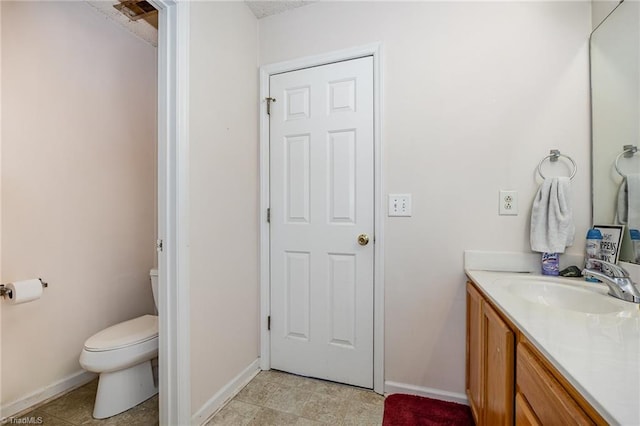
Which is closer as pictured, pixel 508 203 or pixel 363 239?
pixel 508 203

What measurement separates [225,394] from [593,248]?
2035 mm

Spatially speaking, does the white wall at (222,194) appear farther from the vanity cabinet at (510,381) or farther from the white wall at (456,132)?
the vanity cabinet at (510,381)

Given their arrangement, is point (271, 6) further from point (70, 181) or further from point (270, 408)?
point (270, 408)

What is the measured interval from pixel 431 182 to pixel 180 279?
1.43 m

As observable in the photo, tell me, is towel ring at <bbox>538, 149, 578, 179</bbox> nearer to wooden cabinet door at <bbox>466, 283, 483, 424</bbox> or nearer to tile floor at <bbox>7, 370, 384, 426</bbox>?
wooden cabinet door at <bbox>466, 283, 483, 424</bbox>

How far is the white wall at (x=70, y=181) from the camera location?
1.58 m

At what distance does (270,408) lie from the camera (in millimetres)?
1537

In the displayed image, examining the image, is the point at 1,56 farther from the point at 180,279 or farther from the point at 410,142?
the point at 410,142

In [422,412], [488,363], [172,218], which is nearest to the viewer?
[488,363]

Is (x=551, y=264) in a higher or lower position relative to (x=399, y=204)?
lower

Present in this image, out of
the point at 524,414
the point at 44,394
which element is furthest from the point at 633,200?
the point at 44,394

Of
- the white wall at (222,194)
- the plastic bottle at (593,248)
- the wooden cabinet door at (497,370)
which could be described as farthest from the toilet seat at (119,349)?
the plastic bottle at (593,248)

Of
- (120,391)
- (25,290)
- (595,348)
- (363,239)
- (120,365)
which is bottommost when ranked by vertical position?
(120,391)

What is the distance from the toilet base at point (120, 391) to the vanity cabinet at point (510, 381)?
5.84 ft
